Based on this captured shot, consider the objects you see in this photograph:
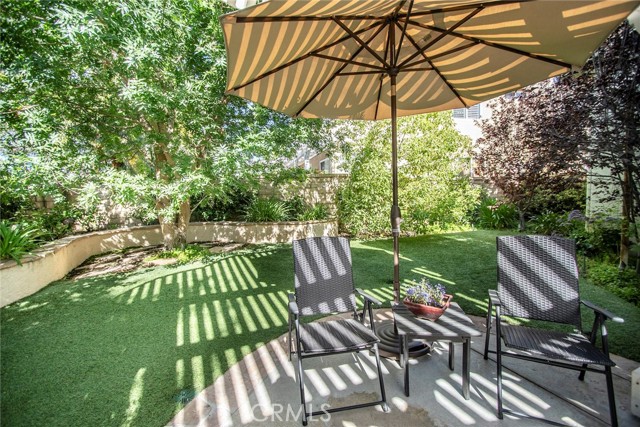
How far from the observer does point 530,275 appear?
2768 millimetres

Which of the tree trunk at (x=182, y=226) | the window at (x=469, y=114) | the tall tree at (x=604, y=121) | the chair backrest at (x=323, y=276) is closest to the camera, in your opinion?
the chair backrest at (x=323, y=276)

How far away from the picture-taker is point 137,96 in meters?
4.75

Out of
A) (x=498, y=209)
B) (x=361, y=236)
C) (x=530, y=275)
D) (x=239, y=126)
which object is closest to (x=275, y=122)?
(x=239, y=126)

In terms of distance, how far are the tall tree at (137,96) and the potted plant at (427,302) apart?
4.13 m

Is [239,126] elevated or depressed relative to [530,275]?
elevated

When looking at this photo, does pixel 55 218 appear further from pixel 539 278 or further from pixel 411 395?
pixel 539 278

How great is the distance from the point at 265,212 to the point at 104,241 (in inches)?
176

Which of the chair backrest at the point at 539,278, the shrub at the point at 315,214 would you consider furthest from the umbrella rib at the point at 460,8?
the shrub at the point at 315,214

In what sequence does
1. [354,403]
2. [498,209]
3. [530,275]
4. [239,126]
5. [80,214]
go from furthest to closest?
[498,209]
[80,214]
[239,126]
[530,275]
[354,403]

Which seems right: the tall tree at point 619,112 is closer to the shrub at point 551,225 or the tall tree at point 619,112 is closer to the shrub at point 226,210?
the shrub at point 551,225

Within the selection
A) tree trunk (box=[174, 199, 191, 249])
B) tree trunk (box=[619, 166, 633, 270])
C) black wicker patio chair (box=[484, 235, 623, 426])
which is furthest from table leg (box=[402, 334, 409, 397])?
tree trunk (box=[174, 199, 191, 249])

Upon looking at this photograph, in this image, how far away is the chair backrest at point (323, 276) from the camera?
3064 millimetres

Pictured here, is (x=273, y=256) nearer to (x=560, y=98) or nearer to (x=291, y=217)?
(x=291, y=217)

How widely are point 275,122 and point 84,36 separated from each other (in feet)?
11.4
